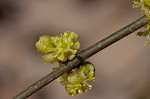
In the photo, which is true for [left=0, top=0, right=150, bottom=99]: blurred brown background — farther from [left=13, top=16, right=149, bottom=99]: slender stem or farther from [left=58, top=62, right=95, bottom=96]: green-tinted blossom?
[left=13, top=16, right=149, bottom=99]: slender stem

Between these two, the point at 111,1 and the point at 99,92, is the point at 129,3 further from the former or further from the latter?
the point at 99,92

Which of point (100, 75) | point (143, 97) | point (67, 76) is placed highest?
point (67, 76)

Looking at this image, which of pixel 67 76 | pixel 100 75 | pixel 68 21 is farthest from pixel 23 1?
pixel 67 76

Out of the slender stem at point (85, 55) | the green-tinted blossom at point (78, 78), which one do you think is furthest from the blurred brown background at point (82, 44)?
the slender stem at point (85, 55)

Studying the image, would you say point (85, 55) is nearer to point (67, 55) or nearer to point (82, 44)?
point (67, 55)

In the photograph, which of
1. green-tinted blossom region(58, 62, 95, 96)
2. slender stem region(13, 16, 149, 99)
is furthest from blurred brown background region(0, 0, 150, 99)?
slender stem region(13, 16, 149, 99)
